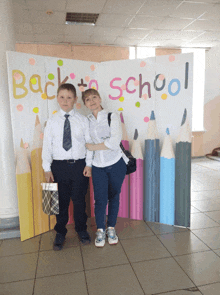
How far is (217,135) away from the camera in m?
7.14

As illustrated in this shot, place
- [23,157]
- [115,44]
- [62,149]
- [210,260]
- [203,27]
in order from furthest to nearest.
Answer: [115,44] → [203,27] → [23,157] → [62,149] → [210,260]

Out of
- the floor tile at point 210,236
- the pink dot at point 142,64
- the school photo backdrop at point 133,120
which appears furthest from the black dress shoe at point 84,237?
the pink dot at point 142,64

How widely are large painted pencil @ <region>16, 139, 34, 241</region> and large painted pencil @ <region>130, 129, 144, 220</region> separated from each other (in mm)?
1120

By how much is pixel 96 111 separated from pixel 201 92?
5784 mm

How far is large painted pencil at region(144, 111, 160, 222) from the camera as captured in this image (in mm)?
2588

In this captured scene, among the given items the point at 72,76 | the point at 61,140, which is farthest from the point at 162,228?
the point at 72,76

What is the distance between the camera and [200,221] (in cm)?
276

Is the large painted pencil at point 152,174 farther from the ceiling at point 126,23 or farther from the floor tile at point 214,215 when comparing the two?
the ceiling at point 126,23

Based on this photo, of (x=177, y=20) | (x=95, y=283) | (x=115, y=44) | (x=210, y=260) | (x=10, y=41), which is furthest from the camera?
(x=115, y=44)

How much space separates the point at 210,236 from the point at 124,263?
100 centimetres

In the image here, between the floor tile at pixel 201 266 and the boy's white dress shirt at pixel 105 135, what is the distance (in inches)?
40.7

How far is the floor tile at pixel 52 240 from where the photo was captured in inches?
88.6

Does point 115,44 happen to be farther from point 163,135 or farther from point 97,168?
point 97,168

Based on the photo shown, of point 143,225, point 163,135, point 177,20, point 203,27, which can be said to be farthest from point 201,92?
point 143,225
